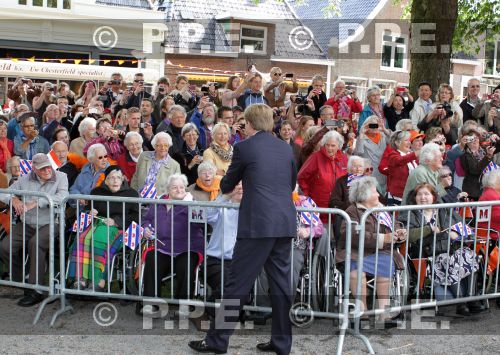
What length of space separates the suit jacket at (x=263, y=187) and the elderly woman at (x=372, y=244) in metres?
0.79

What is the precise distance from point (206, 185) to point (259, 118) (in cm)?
173

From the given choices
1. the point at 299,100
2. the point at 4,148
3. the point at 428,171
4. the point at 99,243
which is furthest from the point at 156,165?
the point at 299,100

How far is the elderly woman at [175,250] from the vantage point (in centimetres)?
611

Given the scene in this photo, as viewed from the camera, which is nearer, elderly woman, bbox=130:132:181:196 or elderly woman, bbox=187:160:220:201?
elderly woman, bbox=187:160:220:201

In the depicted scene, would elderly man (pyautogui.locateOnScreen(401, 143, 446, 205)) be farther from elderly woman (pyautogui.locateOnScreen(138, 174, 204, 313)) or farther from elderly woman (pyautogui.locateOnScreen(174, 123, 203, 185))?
elderly woman (pyautogui.locateOnScreen(174, 123, 203, 185))

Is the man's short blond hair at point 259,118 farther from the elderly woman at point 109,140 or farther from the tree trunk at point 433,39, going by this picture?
the tree trunk at point 433,39

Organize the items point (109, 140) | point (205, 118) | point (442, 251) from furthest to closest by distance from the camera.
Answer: point (205, 118)
point (109, 140)
point (442, 251)

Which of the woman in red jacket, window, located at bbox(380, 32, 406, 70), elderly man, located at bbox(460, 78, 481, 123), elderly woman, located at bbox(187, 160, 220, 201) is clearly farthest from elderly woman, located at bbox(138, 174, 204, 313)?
window, located at bbox(380, 32, 406, 70)

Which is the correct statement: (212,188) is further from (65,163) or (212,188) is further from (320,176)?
(65,163)

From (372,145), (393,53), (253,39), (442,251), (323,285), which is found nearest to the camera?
(323,285)

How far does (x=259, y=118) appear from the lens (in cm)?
515

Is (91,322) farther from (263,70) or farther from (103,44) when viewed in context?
(263,70)

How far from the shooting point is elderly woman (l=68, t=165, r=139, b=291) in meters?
A: 6.32

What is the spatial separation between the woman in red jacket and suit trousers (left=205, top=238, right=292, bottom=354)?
3111 mm
